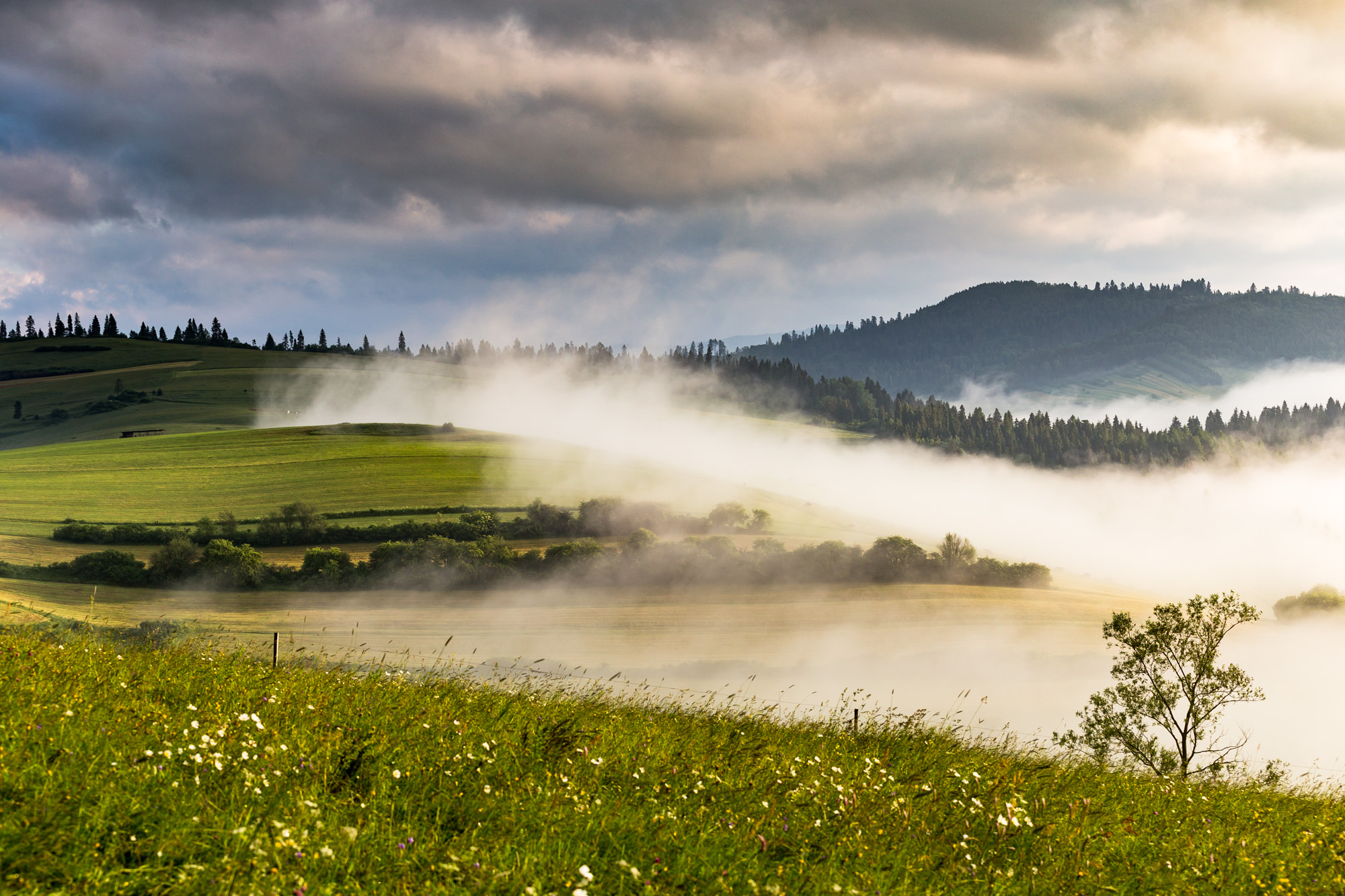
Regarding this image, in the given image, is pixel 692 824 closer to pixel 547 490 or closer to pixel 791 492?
pixel 547 490

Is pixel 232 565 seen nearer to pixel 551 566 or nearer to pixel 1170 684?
pixel 551 566

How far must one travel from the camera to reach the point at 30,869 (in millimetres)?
5242

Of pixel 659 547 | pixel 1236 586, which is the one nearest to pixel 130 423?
pixel 659 547

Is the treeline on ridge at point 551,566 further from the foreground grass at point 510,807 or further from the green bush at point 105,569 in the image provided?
the foreground grass at point 510,807

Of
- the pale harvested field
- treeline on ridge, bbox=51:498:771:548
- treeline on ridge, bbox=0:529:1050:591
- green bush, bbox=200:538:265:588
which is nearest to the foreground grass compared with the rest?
the pale harvested field

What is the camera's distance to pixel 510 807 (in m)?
6.93

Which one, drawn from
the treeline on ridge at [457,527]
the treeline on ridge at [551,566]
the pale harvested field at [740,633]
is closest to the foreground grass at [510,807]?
the pale harvested field at [740,633]

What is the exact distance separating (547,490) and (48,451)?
8853 centimetres

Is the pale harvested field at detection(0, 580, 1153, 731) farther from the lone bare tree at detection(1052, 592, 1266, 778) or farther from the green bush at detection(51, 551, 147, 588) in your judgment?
the lone bare tree at detection(1052, 592, 1266, 778)

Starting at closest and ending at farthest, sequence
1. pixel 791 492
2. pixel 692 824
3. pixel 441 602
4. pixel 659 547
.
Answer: pixel 692 824, pixel 441 602, pixel 659 547, pixel 791 492

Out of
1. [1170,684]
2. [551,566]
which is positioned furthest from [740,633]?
[1170,684]

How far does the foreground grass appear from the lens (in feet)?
18.6

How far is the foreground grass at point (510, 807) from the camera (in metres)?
5.67

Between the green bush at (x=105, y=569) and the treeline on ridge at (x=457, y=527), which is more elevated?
the treeline on ridge at (x=457, y=527)
